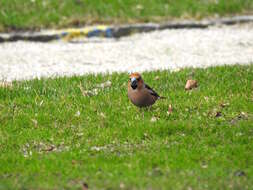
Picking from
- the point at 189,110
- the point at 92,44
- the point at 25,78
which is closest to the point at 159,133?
the point at 189,110

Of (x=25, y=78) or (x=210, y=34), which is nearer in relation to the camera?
(x=25, y=78)

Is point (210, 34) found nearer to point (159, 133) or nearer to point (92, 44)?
point (92, 44)

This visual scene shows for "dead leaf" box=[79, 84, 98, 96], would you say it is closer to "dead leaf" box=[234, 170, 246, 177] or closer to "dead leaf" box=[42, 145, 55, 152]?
"dead leaf" box=[42, 145, 55, 152]

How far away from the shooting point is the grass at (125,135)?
5418 millimetres

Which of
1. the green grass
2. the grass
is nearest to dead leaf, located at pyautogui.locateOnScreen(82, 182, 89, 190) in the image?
the grass

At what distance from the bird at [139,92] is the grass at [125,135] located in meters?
0.19

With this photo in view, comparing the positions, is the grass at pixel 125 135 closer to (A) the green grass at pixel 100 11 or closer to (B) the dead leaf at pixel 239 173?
(B) the dead leaf at pixel 239 173

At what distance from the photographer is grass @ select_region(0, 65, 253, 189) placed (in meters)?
5.42

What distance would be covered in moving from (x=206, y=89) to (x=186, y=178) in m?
3.15

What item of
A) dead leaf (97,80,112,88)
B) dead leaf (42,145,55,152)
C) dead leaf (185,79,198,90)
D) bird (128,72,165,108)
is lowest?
dead leaf (42,145,55,152)

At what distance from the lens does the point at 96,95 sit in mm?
8141

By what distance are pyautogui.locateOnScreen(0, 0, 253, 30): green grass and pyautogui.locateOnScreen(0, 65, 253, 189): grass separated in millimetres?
4832

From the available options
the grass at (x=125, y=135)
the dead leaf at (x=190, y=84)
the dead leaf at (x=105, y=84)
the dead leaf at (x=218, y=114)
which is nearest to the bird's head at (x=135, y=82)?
the grass at (x=125, y=135)

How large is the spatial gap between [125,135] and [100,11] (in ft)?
25.9
